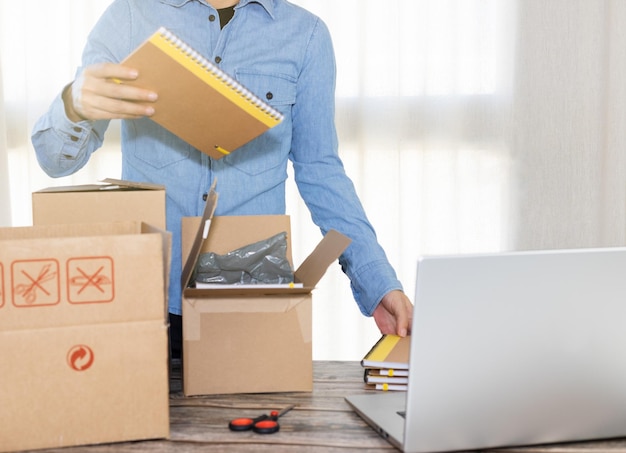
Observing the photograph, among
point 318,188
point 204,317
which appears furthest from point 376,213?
point 204,317

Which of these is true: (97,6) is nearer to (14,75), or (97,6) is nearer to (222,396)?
(14,75)

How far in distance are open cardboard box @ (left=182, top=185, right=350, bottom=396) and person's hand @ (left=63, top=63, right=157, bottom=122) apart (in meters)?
0.19

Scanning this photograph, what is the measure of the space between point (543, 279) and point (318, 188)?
0.83m

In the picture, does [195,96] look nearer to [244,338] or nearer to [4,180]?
[244,338]

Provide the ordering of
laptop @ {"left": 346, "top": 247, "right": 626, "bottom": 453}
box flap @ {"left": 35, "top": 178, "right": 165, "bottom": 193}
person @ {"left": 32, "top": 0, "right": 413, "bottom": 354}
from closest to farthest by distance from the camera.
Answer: laptop @ {"left": 346, "top": 247, "right": 626, "bottom": 453} < box flap @ {"left": 35, "top": 178, "right": 165, "bottom": 193} < person @ {"left": 32, "top": 0, "right": 413, "bottom": 354}

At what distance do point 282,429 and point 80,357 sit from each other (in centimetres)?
29

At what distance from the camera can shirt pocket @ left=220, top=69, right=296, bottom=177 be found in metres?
1.63

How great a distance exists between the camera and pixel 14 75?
2.71 metres

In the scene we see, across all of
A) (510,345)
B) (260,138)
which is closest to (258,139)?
(260,138)

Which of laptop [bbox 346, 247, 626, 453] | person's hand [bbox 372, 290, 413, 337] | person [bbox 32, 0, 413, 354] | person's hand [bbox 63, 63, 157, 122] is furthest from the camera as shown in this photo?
person [bbox 32, 0, 413, 354]

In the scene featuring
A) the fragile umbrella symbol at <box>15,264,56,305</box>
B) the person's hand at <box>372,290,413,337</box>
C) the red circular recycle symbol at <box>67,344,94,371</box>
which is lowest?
the person's hand at <box>372,290,413,337</box>

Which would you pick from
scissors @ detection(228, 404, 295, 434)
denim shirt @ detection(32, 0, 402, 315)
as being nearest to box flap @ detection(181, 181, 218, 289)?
scissors @ detection(228, 404, 295, 434)

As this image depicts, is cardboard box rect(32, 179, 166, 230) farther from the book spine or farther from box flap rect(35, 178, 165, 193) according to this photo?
the book spine

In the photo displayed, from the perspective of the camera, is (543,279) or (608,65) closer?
(543,279)
